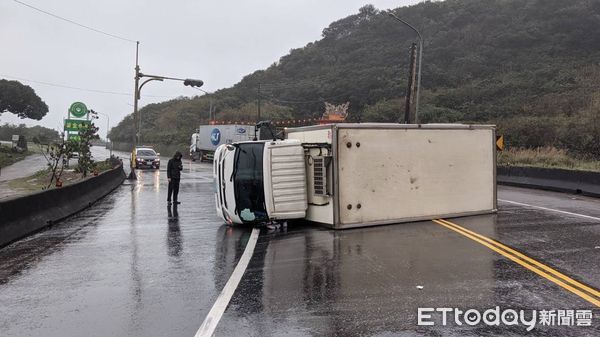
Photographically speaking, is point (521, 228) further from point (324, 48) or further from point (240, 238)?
point (324, 48)

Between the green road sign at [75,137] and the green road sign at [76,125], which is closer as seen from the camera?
the green road sign at [75,137]

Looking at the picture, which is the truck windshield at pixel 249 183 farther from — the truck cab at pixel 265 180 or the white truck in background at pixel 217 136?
the white truck in background at pixel 217 136

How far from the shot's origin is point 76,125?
28.3 meters

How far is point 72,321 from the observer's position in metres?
5.14

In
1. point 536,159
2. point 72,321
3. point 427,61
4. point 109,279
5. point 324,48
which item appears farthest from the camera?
point 324,48

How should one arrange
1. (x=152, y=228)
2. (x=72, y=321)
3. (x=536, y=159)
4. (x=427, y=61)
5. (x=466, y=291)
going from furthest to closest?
1. (x=427, y=61)
2. (x=536, y=159)
3. (x=152, y=228)
4. (x=466, y=291)
5. (x=72, y=321)

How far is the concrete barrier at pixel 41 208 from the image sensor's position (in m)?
9.81

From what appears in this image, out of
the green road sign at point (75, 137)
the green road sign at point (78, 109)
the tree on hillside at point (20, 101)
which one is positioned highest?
the tree on hillside at point (20, 101)

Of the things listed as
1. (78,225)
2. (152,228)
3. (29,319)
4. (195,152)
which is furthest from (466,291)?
(195,152)

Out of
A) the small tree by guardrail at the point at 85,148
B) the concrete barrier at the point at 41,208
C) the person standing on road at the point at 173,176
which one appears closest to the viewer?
the concrete barrier at the point at 41,208

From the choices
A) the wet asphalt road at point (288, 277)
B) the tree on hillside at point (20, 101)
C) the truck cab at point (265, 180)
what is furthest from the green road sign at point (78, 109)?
the tree on hillside at point (20, 101)

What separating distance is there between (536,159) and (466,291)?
2283 cm

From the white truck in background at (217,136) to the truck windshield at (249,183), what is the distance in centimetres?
3474

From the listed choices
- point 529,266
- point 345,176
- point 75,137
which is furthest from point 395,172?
point 75,137
